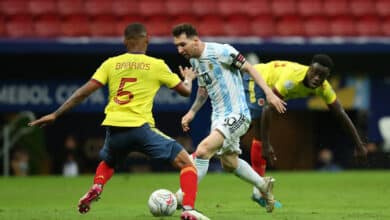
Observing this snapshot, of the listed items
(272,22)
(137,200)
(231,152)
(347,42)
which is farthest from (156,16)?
(231,152)

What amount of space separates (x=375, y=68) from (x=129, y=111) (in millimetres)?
10852

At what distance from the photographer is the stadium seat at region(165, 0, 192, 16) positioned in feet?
64.5

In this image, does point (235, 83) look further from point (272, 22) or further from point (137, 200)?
point (272, 22)

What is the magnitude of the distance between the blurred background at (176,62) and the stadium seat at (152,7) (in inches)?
0.8

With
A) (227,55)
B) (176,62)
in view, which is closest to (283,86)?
(227,55)

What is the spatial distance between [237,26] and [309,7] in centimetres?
153

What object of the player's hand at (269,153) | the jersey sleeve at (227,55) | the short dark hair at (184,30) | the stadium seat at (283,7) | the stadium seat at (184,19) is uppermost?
the short dark hair at (184,30)

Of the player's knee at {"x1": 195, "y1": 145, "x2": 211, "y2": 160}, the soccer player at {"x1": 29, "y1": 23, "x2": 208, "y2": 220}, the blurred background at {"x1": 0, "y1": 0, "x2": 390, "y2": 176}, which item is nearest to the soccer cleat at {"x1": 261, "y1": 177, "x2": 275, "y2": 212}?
the player's knee at {"x1": 195, "y1": 145, "x2": 211, "y2": 160}

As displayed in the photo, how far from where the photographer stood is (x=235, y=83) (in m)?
9.32

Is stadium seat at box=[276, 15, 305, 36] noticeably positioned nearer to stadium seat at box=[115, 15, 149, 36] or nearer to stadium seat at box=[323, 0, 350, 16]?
stadium seat at box=[323, 0, 350, 16]

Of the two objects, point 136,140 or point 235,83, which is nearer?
point 136,140

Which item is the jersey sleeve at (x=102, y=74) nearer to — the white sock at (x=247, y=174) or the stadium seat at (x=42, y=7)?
the white sock at (x=247, y=174)

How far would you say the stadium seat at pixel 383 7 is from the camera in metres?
20.1

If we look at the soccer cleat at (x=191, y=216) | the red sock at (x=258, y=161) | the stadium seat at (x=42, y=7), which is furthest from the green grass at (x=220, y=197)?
the stadium seat at (x=42, y=7)
